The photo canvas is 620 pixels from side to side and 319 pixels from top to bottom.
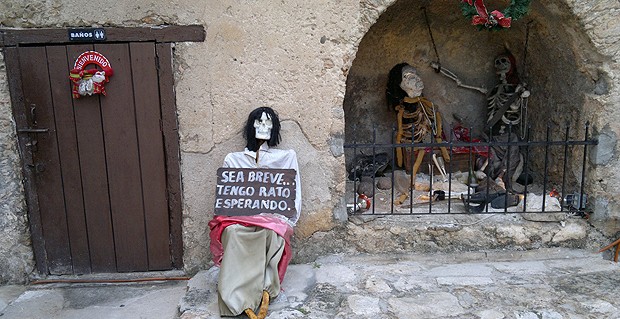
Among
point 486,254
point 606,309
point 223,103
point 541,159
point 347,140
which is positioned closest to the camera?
point 606,309

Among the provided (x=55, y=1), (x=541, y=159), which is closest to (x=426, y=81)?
(x=541, y=159)

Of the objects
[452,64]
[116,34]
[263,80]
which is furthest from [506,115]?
[116,34]

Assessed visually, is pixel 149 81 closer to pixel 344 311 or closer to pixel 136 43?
pixel 136 43

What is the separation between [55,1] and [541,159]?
455 cm

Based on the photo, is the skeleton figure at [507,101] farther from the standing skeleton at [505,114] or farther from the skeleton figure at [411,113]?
the skeleton figure at [411,113]

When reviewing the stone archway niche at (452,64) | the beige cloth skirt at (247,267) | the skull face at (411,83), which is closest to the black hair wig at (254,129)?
the beige cloth skirt at (247,267)

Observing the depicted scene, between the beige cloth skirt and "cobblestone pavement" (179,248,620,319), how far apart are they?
17 centimetres

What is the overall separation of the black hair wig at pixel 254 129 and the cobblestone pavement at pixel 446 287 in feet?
3.36

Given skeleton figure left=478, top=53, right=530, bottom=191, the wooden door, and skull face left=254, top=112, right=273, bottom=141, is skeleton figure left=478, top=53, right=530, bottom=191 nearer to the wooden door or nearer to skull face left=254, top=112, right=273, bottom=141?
skull face left=254, top=112, right=273, bottom=141

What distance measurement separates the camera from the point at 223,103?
3912 millimetres

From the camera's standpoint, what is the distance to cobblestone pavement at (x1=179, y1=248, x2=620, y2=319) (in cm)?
339

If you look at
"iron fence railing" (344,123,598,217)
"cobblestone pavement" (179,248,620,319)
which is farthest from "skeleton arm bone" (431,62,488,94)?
"cobblestone pavement" (179,248,620,319)

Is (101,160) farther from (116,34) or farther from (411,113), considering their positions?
(411,113)

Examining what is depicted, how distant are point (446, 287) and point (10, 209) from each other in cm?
340
